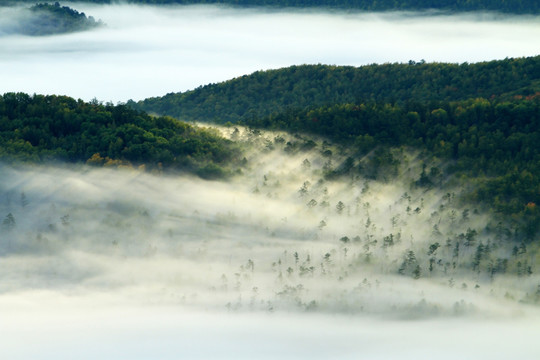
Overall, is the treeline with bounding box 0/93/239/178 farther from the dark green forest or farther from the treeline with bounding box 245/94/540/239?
the dark green forest

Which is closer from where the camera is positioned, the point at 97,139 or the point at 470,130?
the point at 97,139

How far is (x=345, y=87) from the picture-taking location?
404 feet

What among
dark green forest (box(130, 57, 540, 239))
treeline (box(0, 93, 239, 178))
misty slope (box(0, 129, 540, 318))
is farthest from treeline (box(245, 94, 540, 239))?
treeline (box(0, 93, 239, 178))

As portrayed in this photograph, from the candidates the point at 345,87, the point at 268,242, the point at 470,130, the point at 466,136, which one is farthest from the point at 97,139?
the point at 345,87

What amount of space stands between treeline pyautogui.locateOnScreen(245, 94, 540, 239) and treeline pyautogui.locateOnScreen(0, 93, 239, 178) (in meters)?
8.54

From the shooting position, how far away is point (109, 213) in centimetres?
7138

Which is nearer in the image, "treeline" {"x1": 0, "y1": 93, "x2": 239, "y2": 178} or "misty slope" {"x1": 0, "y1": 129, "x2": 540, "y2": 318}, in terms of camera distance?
"misty slope" {"x1": 0, "y1": 129, "x2": 540, "y2": 318}

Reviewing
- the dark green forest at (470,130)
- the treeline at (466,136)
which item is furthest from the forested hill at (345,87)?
the treeline at (466,136)

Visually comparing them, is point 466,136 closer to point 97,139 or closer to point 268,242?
point 268,242

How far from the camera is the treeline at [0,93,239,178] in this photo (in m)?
72.1

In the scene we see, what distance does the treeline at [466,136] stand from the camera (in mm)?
69062

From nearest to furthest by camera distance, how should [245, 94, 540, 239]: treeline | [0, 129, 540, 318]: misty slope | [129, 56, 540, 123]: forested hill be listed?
[0, 129, 540, 318]: misty slope < [245, 94, 540, 239]: treeline < [129, 56, 540, 123]: forested hill

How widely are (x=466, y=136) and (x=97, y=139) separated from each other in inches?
1024

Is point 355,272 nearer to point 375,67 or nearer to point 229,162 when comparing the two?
point 229,162
